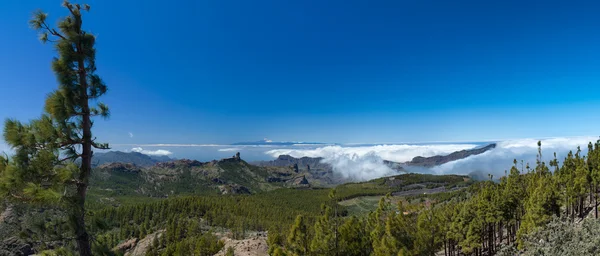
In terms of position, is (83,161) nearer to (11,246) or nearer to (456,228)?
(11,246)

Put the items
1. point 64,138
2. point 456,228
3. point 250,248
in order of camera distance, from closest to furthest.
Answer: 1. point 64,138
2. point 456,228
3. point 250,248

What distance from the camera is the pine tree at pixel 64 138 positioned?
780 centimetres

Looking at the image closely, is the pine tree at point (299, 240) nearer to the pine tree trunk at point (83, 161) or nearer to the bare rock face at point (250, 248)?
the pine tree trunk at point (83, 161)

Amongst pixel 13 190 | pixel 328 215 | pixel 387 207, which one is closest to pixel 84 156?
pixel 13 190

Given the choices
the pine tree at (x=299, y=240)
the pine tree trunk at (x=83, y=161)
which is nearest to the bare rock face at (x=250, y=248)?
the pine tree at (x=299, y=240)

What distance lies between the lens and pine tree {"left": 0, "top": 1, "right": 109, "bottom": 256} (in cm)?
780

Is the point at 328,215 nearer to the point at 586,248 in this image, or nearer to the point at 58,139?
the point at 586,248

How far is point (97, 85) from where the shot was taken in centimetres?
950

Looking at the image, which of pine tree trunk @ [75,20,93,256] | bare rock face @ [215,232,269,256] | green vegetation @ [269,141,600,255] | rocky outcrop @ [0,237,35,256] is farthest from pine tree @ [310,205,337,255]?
bare rock face @ [215,232,269,256]

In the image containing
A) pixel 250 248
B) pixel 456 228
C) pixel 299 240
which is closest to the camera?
pixel 299 240

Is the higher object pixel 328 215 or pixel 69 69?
pixel 69 69

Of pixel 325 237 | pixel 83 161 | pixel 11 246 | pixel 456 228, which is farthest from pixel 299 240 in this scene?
pixel 456 228

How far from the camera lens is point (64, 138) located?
27.9ft

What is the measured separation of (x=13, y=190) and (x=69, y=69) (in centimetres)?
382
